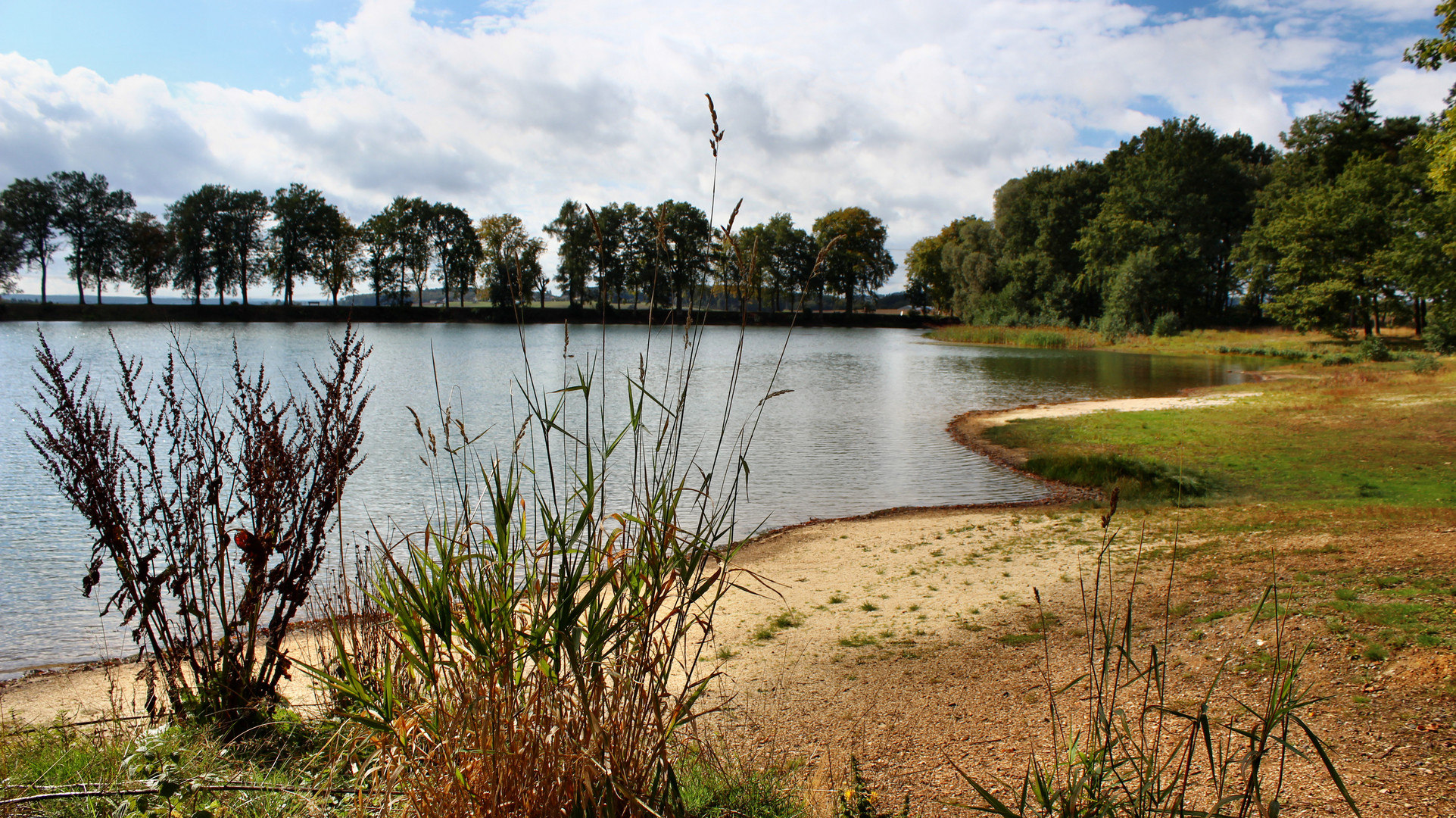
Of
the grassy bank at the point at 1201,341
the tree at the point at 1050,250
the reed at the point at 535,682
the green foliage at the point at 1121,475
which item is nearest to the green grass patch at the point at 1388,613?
the reed at the point at 535,682

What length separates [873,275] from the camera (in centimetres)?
9588

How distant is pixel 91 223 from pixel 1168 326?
82.9 meters

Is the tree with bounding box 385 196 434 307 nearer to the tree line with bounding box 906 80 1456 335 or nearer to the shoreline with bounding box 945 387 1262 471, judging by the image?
the tree line with bounding box 906 80 1456 335

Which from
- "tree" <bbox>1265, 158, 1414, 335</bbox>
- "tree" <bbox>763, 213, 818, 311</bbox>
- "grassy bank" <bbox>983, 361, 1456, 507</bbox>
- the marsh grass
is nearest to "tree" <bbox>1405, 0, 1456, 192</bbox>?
"grassy bank" <bbox>983, 361, 1456, 507</bbox>

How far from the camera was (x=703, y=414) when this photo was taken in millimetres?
20531

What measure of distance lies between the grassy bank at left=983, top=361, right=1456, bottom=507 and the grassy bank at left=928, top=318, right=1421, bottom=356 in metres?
17.5

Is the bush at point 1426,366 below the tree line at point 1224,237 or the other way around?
below

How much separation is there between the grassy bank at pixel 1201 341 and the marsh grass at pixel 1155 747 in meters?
38.1

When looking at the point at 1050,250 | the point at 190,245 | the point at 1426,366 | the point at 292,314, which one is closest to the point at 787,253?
the point at 1050,250

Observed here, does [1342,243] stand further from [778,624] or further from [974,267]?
[778,624]

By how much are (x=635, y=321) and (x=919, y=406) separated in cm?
4704

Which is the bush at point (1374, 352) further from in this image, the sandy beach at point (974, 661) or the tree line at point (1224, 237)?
the sandy beach at point (974, 661)

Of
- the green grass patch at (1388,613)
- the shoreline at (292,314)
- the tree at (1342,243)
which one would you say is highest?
the tree at (1342,243)

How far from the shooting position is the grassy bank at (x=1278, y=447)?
34.9 feet
